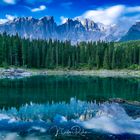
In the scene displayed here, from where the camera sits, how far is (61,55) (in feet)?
513

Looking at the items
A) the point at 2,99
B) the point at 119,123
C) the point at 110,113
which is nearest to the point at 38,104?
the point at 2,99

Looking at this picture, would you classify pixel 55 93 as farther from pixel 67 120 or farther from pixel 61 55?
pixel 61 55

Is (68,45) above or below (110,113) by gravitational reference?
above

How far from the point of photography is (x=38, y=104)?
44.2 m

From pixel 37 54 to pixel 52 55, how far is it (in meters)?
8.82

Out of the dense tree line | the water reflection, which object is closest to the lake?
the water reflection

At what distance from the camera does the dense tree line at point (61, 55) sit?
135m

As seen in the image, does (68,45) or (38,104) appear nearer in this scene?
(38,104)

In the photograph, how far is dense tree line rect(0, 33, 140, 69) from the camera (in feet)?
443

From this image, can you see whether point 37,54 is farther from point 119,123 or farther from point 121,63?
point 119,123

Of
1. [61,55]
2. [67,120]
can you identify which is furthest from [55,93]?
[61,55]

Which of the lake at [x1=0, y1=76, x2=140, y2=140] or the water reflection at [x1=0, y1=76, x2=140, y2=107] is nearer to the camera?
the lake at [x1=0, y1=76, x2=140, y2=140]

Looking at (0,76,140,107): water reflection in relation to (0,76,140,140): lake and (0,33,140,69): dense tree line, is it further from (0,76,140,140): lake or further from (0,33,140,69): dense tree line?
(0,33,140,69): dense tree line

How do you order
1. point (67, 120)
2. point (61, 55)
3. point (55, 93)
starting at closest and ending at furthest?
point (67, 120) → point (55, 93) → point (61, 55)
